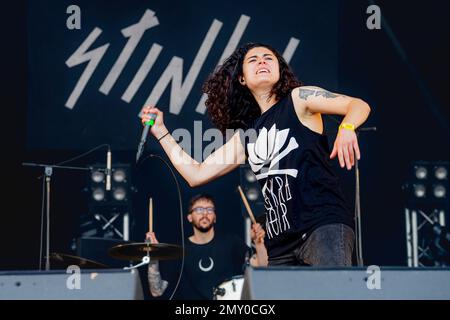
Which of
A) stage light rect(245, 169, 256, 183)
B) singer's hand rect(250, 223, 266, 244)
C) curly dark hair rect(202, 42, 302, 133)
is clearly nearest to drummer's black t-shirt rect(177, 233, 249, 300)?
singer's hand rect(250, 223, 266, 244)

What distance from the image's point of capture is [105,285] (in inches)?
84.1

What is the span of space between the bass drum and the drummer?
84cm

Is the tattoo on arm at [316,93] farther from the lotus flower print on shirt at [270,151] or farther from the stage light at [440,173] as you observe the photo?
the stage light at [440,173]

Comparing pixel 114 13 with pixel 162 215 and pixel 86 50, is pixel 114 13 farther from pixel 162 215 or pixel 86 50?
pixel 162 215

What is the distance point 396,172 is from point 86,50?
11.4ft

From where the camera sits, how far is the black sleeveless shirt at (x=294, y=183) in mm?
3236

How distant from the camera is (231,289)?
19.9 ft

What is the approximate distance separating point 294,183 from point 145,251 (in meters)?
3.13

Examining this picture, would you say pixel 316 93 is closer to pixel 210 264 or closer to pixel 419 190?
pixel 210 264

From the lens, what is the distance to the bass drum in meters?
5.96

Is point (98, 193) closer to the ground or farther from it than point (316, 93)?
closer to the ground

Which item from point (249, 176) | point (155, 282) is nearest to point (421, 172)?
point (249, 176)

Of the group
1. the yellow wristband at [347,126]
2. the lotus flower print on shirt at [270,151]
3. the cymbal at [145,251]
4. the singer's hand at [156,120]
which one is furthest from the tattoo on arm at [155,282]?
the yellow wristband at [347,126]

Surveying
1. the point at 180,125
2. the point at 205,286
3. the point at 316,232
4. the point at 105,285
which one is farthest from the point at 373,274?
the point at 180,125
